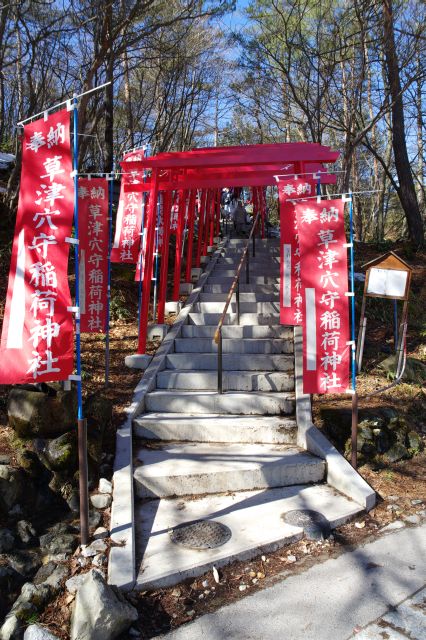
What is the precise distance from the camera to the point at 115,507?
465cm

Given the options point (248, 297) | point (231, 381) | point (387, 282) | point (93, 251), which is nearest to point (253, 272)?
point (248, 297)

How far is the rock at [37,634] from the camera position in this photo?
10.6 feet

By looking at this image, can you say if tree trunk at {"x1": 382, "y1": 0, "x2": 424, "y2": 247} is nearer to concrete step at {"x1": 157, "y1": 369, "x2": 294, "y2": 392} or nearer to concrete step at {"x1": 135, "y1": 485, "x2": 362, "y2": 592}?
concrete step at {"x1": 157, "y1": 369, "x2": 294, "y2": 392}

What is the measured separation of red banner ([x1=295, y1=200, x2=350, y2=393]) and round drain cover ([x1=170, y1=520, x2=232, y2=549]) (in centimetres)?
177

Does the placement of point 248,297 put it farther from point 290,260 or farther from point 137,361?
point 137,361

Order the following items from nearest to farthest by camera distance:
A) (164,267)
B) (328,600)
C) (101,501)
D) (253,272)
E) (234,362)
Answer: (328,600) → (101,501) → (234,362) → (164,267) → (253,272)

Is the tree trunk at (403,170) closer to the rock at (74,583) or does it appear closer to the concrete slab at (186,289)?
the concrete slab at (186,289)

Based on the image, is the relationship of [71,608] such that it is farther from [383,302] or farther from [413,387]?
[383,302]

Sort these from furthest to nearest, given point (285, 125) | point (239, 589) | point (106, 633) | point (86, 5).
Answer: point (285, 125) < point (86, 5) < point (239, 589) < point (106, 633)

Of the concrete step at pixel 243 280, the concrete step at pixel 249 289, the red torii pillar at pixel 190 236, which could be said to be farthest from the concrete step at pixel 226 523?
the red torii pillar at pixel 190 236

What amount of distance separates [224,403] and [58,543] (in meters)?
2.85

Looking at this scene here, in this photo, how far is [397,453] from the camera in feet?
19.5

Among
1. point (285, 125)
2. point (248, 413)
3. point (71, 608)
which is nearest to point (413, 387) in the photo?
point (248, 413)

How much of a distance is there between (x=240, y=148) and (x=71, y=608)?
757 centimetres
